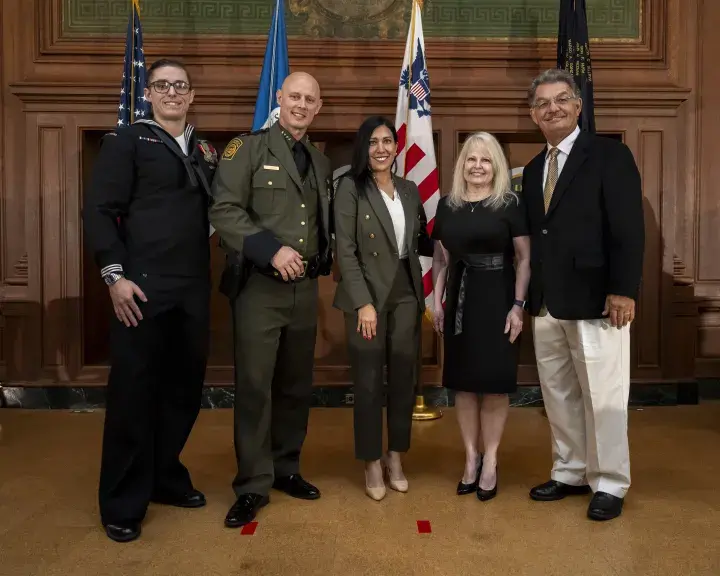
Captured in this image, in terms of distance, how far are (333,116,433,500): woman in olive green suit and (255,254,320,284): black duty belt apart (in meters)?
0.09

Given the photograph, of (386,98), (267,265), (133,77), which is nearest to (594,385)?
(267,265)

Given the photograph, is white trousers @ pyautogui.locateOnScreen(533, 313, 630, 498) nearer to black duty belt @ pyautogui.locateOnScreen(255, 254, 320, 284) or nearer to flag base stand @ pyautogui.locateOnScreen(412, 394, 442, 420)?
black duty belt @ pyautogui.locateOnScreen(255, 254, 320, 284)

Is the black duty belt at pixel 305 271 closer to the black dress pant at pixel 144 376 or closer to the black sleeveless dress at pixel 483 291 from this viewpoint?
the black dress pant at pixel 144 376

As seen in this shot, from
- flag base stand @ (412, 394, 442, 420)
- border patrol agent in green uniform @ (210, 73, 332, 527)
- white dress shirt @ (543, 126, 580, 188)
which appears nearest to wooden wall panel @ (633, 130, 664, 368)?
flag base stand @ (412, 394, 442, 420)

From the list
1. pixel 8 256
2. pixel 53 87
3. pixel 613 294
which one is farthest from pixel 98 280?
pixel 613 294

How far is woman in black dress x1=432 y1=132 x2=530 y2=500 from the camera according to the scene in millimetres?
2826

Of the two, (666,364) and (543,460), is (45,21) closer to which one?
(543,460)

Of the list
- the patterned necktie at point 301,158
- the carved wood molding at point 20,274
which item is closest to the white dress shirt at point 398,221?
the patterned necktie at point 301,158

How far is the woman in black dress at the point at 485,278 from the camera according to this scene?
9.27 feet

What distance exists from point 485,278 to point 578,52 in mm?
2249

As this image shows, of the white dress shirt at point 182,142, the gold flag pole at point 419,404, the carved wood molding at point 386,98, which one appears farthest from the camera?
the carved wood molding at point 386,98

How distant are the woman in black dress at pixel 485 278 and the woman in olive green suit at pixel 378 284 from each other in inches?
6.7

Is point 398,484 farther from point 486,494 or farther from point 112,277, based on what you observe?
point 112,277

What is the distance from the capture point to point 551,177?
9.15 ft
